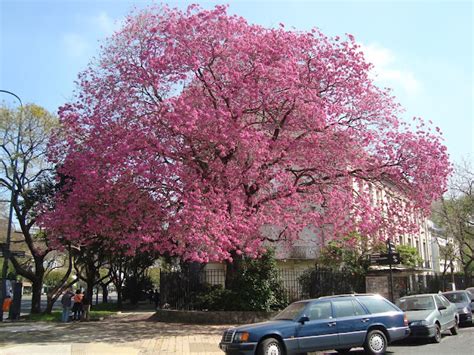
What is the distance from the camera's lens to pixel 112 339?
15031mm

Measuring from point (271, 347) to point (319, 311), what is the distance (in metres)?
1.64

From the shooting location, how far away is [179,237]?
15.9 m

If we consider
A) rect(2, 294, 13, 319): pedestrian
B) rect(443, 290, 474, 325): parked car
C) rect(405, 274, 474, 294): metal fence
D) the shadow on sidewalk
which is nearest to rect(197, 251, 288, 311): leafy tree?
the shadow on sidewalk

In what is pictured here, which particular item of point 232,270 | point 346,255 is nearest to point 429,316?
point 232,270

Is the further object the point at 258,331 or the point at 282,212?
the point at 282,212

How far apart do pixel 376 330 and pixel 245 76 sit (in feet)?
34.4

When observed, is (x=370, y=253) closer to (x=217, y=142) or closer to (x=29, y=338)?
(x=217, y=142)

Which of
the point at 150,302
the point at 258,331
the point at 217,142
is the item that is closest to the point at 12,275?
the point at 150,302

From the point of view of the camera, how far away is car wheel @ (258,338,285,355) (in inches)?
413

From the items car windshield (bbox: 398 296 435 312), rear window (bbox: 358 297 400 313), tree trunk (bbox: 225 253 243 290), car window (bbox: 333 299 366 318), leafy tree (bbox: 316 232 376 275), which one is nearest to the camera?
car window (bbox: 333 299 366 318)

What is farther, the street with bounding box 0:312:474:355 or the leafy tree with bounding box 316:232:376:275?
the leafy tree with bounding box 316:232:376:275

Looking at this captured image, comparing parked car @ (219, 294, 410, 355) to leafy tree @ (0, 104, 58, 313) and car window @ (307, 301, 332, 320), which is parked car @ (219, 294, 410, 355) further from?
leafy tree @ (0, 104, 58, 313)

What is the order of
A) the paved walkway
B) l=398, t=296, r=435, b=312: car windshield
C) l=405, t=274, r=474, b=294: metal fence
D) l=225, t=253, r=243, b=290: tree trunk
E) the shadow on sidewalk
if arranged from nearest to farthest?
the paved walkway → the shadow on sidewalk → l=398, t=296, r=435, b=312: car windshield → l=225, t=253, r=243, b=290: tree trunk → l=405, t=274, r=474, b=294: metal fence

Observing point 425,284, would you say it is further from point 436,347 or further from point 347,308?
point 347,308
